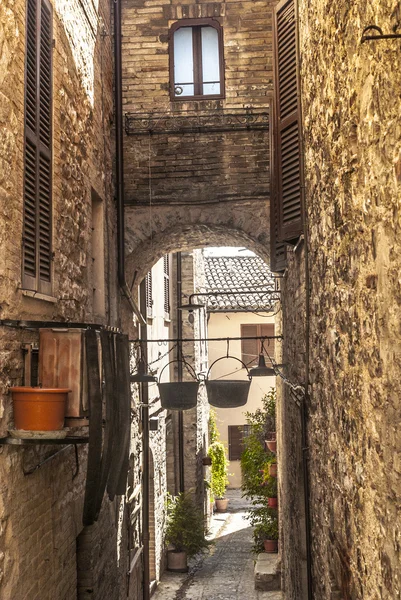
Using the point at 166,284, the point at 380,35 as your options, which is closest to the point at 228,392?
the point at 380,35

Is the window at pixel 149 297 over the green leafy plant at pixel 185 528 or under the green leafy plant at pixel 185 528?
over

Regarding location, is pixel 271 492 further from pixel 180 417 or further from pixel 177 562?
pixel 180 417

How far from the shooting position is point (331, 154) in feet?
14.3

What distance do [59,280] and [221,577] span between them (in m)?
8.99

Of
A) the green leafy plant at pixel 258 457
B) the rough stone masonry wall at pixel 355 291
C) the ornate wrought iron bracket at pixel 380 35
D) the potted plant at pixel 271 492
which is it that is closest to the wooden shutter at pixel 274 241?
the rough stone masonry wall at pixel 355 291

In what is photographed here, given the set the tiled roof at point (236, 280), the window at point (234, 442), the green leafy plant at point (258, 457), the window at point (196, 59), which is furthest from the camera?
the window at point (234, 442)

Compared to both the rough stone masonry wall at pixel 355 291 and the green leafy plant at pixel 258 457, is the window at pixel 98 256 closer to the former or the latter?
the rough stone masonry wall at pixel 355 291

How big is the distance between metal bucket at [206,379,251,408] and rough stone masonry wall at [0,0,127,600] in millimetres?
1542

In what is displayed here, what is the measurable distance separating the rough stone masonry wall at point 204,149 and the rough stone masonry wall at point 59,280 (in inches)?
20.8

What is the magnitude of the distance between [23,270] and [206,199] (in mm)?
4716

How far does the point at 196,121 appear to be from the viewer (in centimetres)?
930

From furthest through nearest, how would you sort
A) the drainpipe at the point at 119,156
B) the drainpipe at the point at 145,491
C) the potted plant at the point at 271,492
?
the potted plant at the point at 271,492 → the drainpipe at the point at 145,491 → the drainpipe at the point at 119,156

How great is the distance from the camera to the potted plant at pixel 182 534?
1345 centimetres

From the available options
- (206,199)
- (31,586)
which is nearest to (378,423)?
(31,586)
